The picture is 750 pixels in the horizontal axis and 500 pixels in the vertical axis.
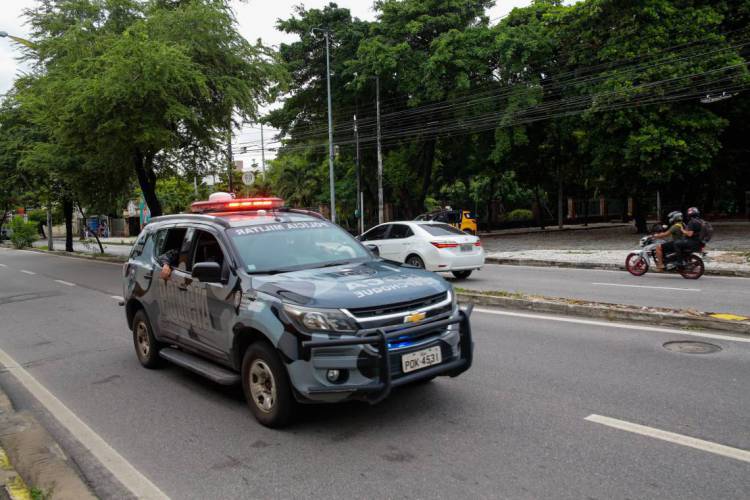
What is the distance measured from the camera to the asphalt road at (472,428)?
12.1 ft

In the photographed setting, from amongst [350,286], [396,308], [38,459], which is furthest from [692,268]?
[38,459]

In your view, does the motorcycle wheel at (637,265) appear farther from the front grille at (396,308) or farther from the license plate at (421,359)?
the license plate at (421,359)

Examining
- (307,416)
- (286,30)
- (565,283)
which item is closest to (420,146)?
(286,30)

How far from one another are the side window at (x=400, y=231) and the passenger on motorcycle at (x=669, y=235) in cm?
582

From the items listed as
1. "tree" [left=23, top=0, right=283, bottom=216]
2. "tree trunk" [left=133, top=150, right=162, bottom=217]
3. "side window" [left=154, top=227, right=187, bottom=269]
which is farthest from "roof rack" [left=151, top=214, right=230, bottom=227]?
"tree trunk" [left=133, top=150, right=162, bottom=217]

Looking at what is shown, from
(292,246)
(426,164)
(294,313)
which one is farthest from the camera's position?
(426,164)

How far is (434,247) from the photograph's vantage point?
538 inches

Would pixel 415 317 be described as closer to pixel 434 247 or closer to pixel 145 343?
pixel 145 343

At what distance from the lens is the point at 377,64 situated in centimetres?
3030

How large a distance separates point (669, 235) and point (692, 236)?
502 millimetres

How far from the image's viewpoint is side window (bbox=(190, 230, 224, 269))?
582 centimetres

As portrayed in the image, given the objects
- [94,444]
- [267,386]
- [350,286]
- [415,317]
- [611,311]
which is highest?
[350,286]

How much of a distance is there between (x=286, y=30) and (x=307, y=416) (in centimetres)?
3448

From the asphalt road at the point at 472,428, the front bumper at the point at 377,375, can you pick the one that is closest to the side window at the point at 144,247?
the asphalt road at the point at 472,428
